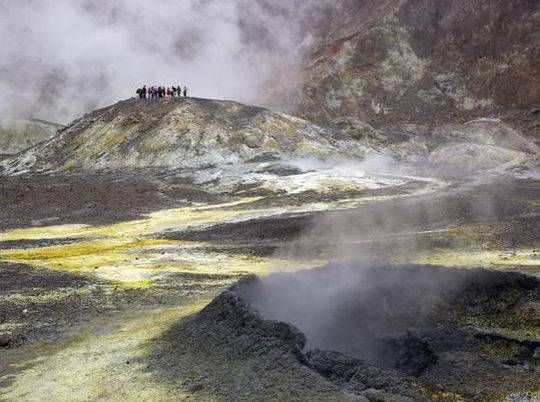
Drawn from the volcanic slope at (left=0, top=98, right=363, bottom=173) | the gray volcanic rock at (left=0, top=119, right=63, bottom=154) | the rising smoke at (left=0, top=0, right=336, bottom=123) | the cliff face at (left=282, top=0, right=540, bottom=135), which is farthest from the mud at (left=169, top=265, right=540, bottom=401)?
the gray volcanic rock at (left=0, top=119, right=63, bottom=154)

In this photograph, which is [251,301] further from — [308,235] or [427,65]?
[427,65]

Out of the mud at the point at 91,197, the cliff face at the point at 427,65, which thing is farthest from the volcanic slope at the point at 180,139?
the cliff face at the point at 427,65

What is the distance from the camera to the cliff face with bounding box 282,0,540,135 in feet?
176

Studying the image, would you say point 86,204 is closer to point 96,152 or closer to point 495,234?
point 96,152

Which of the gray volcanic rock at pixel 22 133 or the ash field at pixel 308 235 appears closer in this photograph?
the ash field at pixel 308 235

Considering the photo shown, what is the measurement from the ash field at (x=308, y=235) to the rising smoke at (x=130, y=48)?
27.0 feet

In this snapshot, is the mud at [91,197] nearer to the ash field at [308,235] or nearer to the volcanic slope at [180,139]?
the ash field at [308,235]

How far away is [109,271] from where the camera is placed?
18.7 m

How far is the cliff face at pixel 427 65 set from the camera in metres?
53.7

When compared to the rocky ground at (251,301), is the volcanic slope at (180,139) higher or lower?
higher

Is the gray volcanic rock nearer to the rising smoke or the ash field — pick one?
the rising smoke

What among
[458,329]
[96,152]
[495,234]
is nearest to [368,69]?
[96,152]

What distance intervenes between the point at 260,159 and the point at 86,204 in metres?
13.4

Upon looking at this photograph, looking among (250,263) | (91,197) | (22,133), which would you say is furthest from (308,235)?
(22,133)
